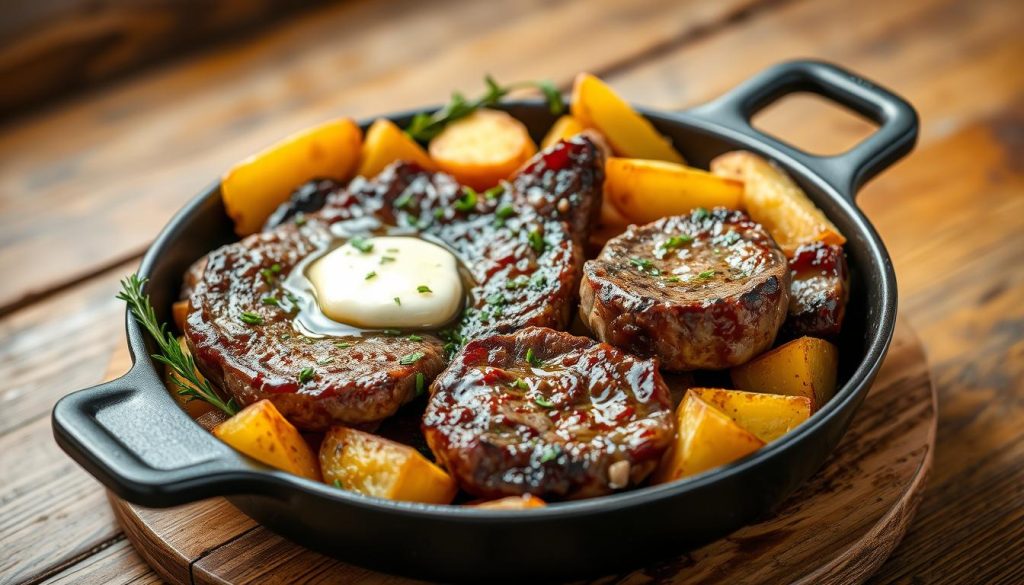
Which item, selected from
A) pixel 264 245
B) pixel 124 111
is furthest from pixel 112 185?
pixel 264 245

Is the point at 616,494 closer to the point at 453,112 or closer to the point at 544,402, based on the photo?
the point at 544,402

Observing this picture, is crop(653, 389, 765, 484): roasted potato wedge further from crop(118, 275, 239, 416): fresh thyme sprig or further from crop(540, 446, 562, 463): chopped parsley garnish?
crop(118, 275, 239, 416): fresh thyme sprig

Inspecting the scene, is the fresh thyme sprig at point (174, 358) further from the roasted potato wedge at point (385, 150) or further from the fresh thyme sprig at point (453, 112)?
the fresh thyme sprig at point (453, 112)

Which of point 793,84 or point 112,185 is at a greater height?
point 793,84

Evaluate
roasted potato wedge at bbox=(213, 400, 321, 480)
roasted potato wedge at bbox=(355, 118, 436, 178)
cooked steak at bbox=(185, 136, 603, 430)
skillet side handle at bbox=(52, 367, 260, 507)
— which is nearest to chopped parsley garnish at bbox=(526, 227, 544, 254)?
cooked steak at bbox=(185, 136, 603, 430)

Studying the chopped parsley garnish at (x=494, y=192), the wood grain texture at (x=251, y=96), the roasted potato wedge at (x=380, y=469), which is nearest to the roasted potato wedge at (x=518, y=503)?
the roasted potato wedge at (x=380, y=469)

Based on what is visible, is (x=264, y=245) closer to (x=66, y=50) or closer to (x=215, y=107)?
(x=215, y=107)

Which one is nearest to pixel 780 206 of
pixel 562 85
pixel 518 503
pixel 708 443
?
pixel 708 443
